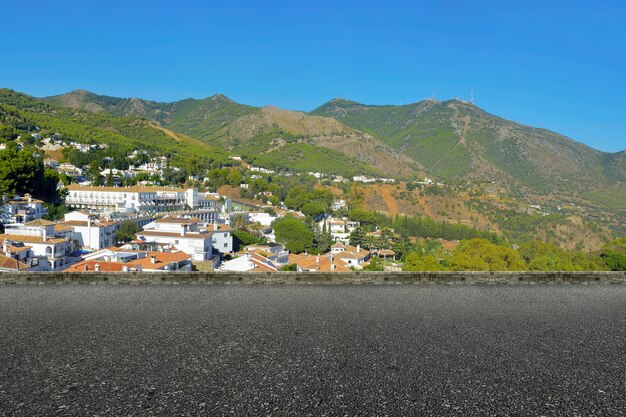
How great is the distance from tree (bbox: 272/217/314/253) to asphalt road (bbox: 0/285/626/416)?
31.5m

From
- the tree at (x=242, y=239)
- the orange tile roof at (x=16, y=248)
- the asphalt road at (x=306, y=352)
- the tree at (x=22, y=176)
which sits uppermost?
the tree at (x=22, y=176)

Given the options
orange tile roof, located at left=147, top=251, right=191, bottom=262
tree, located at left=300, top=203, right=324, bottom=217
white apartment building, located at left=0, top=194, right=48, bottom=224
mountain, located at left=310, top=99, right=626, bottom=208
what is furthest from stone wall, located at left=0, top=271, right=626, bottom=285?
mountain, located at left=310, top=99, right=626, bottom=208

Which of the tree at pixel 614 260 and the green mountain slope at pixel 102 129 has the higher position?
the green mountain slope at pixel 102 129

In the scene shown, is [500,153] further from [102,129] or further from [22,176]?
[22,176]

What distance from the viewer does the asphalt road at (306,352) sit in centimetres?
360

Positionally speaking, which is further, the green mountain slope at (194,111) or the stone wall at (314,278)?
the green mountain slope at (194,111)

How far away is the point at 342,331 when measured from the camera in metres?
5.21

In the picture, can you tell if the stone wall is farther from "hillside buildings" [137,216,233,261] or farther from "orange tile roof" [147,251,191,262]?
"hillside buildings" [137,216,233,261]

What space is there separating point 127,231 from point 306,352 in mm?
30915

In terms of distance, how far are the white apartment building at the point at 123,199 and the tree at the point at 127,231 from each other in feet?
31.1

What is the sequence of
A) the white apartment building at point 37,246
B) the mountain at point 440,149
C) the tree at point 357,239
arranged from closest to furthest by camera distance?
the white apartment building at point 37,246 → the tree at point 357,239 → the mountain at point 440,149

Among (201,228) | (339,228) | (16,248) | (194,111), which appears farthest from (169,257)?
(194,111)

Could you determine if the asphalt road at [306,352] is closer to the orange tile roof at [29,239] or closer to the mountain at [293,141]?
the orange tile roof at [29,239]

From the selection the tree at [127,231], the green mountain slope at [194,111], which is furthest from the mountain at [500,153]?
the tree at [127,231]
